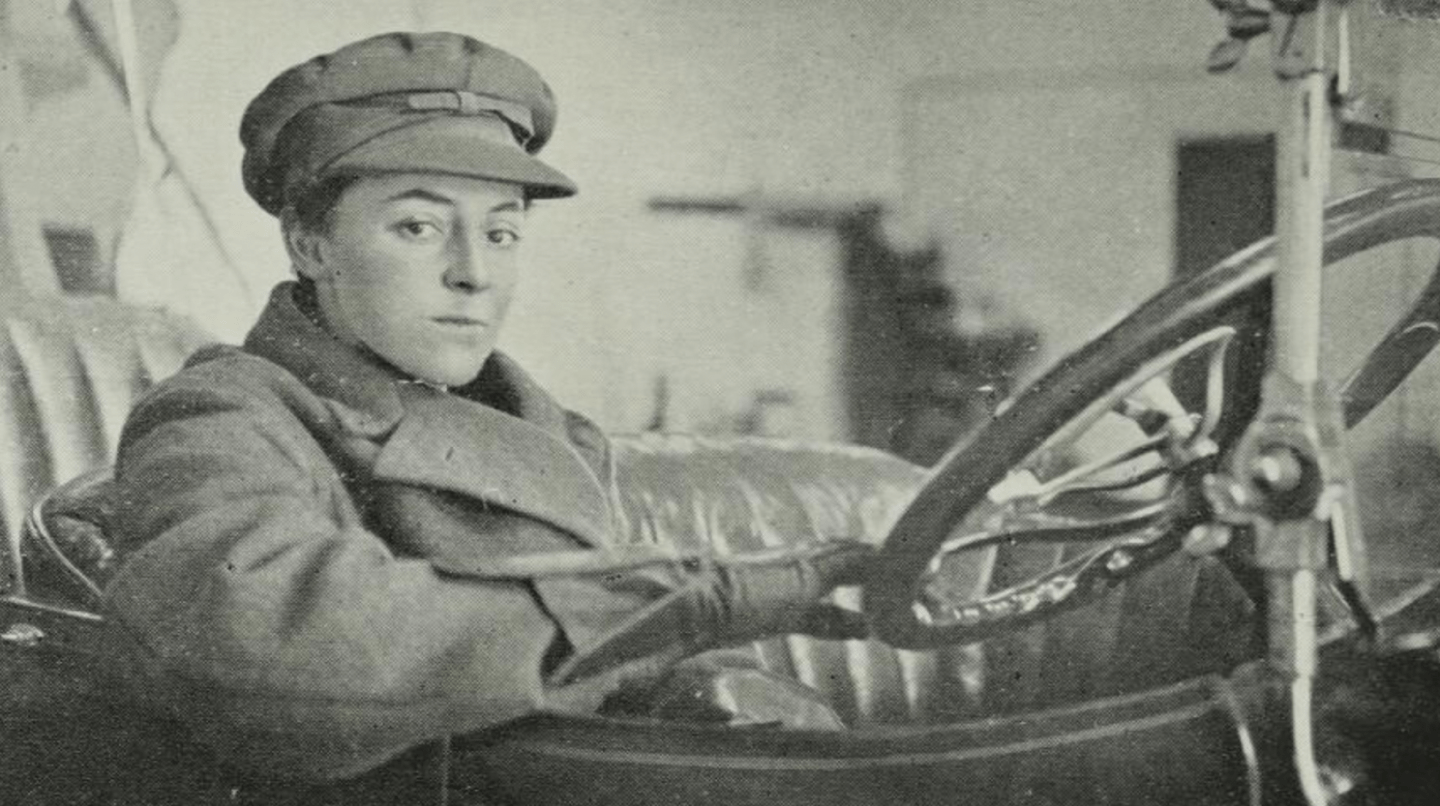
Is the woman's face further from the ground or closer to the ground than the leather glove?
further from the ground

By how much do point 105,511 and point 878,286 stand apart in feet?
2.17

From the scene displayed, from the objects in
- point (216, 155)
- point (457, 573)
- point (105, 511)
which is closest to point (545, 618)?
point (457, 573)

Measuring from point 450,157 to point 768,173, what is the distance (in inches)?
10.2

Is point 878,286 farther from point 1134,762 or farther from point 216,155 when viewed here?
point 216,155

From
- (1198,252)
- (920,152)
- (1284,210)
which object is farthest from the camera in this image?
(920,152)

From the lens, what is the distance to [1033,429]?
1023mm

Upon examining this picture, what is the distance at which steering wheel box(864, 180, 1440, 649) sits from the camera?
987 millimetres

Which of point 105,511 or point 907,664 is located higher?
point 105,511

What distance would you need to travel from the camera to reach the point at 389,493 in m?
A: 1.16

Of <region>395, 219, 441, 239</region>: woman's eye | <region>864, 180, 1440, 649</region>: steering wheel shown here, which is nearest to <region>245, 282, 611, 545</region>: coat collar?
<region>395, 219, 441, 239</region>: woman's eye

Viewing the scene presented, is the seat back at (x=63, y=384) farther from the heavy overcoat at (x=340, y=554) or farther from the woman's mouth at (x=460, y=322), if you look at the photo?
the woman's mouth at (x=460, y=322)

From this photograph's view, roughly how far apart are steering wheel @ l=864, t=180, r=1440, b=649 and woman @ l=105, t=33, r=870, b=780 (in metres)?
0.06

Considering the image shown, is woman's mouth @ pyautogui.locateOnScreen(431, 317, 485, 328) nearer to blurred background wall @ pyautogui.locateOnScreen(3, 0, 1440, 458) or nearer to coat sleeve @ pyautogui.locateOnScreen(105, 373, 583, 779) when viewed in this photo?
blurred background wall @ pyautogui.locateOnScreen(3, 0, 1440, 458)

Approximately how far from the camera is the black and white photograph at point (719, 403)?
102 cm
